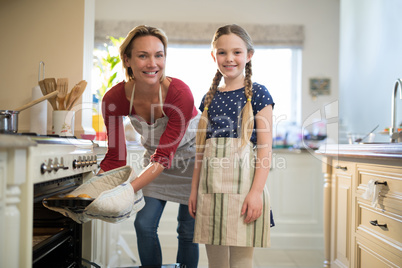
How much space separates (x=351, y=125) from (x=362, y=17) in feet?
3.08

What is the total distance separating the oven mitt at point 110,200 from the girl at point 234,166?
255 millimetres

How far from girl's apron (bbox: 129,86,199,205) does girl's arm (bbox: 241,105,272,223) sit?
43 centimetres

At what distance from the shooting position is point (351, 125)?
12.1ft

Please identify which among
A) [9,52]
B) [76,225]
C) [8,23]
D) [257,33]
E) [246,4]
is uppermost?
[246,4]

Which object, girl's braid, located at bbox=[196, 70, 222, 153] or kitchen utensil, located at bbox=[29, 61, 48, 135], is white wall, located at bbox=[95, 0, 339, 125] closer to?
kitchen utensil, located at bbox=[29, 61, 48, 135]

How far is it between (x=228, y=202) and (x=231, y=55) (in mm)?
523

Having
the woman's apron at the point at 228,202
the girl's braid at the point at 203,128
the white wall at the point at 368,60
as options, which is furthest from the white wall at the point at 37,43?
the white wall at the point at 368,60

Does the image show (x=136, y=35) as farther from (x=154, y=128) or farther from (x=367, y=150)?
(x=367, y=150)

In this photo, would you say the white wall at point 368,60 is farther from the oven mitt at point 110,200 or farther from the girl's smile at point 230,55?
the oven mitt at point 110,200

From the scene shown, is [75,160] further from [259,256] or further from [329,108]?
[329,108]

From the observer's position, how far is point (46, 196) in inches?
51.7

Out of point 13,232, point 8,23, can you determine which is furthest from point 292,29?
point 13,232

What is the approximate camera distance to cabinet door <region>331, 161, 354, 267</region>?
2.11 m

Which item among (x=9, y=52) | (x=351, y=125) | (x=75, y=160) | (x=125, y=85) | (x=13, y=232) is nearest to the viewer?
(x=13, y=232)
